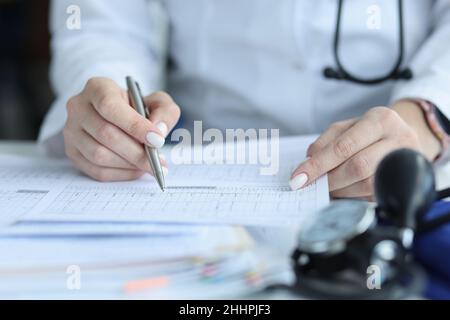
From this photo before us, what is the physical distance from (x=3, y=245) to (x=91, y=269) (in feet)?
0.23

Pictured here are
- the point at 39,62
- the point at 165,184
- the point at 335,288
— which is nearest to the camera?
the point at 335,288

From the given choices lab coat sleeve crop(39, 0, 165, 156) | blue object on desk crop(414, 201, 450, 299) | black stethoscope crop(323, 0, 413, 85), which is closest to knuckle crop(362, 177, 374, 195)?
blue object on desk crop(414, 201, 450, 299)

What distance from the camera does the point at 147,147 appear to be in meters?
0.52

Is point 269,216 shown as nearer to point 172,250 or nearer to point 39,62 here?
point 172,250

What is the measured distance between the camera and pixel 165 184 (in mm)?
517

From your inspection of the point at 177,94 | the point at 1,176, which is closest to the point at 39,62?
the point at 177,94

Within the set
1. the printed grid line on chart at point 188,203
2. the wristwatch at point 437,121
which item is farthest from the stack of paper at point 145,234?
the wristwatch at point 437,121

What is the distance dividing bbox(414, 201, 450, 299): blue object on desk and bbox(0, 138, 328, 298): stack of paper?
8 cm

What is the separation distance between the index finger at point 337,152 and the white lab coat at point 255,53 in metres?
0.15

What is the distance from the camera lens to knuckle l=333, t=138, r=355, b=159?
50 cm

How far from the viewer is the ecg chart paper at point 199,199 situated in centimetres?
42

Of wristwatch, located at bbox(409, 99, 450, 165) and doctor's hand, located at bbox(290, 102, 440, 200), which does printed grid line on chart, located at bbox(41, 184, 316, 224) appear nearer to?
doctor's hand, located at bbox(290, 102, 440, 200)

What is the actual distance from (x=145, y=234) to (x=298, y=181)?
14 cm

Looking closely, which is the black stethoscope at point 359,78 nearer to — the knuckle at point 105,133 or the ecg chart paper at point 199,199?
the ecg chart paper at point 199,199
